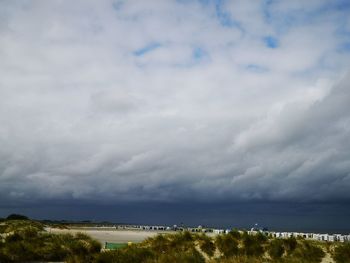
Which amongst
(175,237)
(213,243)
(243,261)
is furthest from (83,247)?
(243,261)

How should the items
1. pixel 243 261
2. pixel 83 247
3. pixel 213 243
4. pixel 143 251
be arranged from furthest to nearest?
pixel 213 243
pixel 83 247
pixel 143 251
pixel 243 261

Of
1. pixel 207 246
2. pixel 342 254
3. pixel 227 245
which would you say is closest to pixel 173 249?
pixel 207 246

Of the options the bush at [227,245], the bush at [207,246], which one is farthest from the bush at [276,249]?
the bush at [207,246]

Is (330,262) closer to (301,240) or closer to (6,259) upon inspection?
(301,240)

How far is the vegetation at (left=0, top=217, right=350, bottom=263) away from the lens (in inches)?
709

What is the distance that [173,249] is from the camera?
21047 mm

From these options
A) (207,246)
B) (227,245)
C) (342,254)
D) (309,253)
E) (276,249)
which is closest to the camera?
(342,254)

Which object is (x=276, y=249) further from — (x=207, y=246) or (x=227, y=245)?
(x=207, y=246)

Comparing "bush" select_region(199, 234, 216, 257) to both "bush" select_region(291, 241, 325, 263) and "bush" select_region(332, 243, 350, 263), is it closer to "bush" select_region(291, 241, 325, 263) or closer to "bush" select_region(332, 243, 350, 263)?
"bush" select_region(291, 241, 325, 263)

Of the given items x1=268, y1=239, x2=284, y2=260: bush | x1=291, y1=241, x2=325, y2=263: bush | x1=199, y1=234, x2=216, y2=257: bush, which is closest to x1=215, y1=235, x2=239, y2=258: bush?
x1=199, y1=234, x2=216, y2=257: bush

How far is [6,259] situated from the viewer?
1884 centimetres

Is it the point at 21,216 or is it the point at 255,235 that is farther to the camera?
the point at 21,216

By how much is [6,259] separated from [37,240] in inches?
166

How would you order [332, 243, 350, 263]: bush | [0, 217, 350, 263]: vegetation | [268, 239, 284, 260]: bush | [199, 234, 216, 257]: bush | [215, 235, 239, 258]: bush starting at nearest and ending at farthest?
[0, 217, 350, 263]: vegetation < [332, 243, 350, 263]: bush < [268, 239, 284, 260]: bush < [215, 235, 239, 258]: bush < [199, 234, 216, 257]: bush
